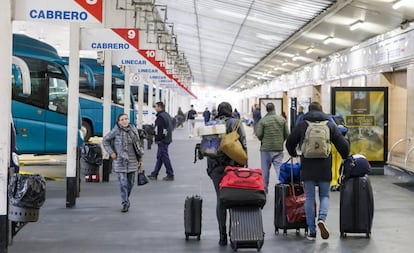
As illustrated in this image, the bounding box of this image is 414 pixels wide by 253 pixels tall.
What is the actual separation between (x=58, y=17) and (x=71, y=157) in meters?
3.31

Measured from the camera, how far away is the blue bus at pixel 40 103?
1808 centimetres

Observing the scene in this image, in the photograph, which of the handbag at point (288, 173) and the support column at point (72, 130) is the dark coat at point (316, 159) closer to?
the handbag at point (288, 173)

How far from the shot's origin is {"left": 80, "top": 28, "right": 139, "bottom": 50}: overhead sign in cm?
1325

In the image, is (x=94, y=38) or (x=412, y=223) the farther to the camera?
(x=94, y=38)

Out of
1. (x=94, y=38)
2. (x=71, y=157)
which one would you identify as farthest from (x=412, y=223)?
(x=94, y=38)

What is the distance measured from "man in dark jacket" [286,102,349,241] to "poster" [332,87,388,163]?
8295mm

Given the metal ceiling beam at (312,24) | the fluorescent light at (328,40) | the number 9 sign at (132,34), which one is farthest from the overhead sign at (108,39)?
the fluorescent light at (328,40)

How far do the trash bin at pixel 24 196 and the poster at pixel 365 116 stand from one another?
1063 centimetres

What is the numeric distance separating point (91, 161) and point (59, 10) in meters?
6.72

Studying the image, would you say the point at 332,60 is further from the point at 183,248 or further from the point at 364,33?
the point at 183,248

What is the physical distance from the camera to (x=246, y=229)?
7766 mm

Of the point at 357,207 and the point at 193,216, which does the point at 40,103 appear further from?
the point at 357,207

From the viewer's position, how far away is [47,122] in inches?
731

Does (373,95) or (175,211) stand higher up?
(373,95)
